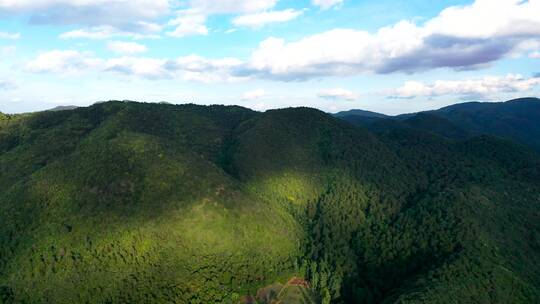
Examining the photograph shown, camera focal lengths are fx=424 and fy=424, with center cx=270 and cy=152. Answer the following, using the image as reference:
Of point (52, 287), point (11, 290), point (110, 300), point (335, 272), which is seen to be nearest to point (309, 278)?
point (335, 272)

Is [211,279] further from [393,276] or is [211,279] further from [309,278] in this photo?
[393,276]

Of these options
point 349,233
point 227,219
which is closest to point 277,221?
point 227,219

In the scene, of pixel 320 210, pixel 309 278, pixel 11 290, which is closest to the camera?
pixel 11 290

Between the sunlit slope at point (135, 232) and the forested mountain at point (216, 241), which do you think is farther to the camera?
the sunlit slope at point (135, 232)

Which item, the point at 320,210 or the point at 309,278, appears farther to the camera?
the point at 320,210

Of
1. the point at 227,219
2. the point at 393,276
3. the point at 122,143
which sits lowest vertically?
the point at 393,276

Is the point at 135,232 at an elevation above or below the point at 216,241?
above

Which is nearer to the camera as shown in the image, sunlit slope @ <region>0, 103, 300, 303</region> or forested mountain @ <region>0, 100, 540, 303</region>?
forested mountain @ <region>0, 100, 540, 303</region>

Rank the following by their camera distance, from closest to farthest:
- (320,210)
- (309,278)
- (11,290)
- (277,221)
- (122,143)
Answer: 1. (11,290)
2. (309,278)
3. (277,221)
4. (122,143)
5. (320,210)

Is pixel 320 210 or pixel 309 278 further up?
pixel 320 210

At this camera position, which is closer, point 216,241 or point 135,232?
point 135,232
